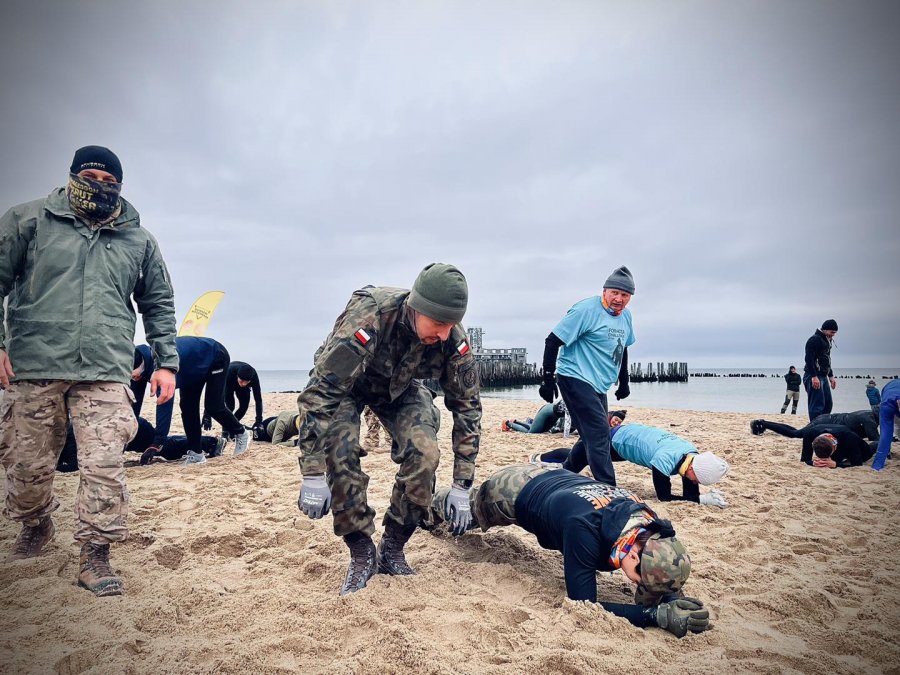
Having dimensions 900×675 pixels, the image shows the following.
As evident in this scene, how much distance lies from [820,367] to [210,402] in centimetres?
961

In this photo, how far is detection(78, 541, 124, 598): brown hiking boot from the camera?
2.46 metres

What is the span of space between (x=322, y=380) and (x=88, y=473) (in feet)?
4.15

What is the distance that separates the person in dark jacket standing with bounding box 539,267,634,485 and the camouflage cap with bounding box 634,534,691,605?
1912mm

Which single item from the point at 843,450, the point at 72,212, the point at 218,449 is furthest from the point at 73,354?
the point at 843,450

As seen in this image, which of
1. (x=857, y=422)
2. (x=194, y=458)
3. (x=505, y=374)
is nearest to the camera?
(x=194, y=458)

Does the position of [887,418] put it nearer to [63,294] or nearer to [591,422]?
[591,422]

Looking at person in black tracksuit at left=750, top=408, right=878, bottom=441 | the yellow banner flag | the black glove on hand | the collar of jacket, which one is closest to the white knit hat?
the black glove on hand

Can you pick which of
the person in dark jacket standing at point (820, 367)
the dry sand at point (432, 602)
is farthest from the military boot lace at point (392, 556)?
the person in dark jacket standing at point (820, 367)

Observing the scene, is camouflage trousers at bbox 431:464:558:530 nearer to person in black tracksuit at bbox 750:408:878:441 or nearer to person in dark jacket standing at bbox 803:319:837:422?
person in black tracksuit at bbox 750:408:878:441

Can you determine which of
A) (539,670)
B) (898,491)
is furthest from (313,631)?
(898,491)

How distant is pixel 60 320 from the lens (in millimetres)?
2670

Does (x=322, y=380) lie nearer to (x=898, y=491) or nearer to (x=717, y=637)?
(x=717, y=637)

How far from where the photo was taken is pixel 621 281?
4.75 m

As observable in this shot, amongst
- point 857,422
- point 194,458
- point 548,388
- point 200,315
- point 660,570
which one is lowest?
point 194,458
